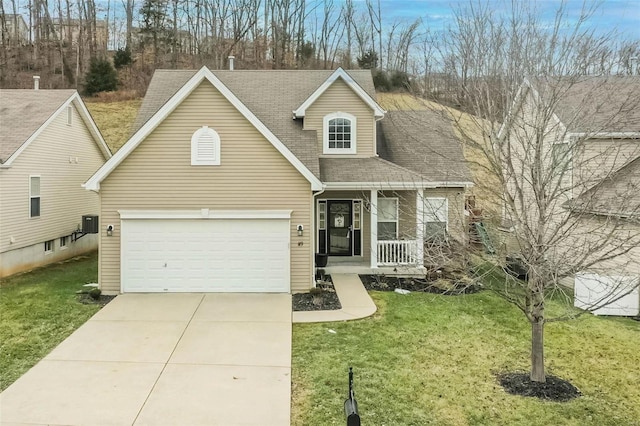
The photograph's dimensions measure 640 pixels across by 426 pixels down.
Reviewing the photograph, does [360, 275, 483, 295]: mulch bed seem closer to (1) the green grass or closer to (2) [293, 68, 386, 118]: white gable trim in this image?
(2) [293, 68, 386, 118]: white gable trim

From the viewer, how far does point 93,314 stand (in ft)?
36.0

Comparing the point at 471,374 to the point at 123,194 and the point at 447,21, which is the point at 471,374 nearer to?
the point at 447,21

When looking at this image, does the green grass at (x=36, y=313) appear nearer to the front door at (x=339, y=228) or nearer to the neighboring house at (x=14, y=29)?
the front door at (x=339, y=228)

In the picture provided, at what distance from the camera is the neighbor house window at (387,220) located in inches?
615

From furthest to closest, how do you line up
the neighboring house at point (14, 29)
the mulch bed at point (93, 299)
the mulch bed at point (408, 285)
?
the neighboring house at point (14, 29) → the mulch bed at point (408, 285) → the mulch bed at point (93, 299)

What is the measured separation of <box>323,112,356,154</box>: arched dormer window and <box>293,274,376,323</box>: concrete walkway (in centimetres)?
460

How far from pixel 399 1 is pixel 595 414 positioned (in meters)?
9.77

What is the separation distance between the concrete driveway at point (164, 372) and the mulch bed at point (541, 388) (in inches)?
137

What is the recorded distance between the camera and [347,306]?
11.7 metres

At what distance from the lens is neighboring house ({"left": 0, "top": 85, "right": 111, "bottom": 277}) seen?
49.7 feet

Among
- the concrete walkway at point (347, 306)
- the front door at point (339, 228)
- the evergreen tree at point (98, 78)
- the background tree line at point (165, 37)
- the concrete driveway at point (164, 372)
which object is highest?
the background tree line at point (165, 37)

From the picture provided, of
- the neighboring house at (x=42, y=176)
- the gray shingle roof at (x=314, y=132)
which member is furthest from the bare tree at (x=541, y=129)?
the neighboring house at (x=42, y=176)

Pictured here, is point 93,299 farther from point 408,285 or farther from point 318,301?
point 408,285

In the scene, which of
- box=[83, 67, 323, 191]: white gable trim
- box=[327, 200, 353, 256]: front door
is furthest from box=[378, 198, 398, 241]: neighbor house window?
box=[83, 67, 323, 191]: white gable trim
